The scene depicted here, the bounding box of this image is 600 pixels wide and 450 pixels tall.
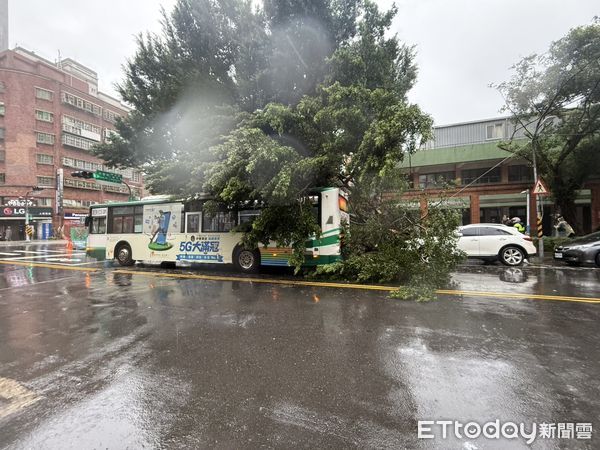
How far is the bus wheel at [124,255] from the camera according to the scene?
1323 centimetres

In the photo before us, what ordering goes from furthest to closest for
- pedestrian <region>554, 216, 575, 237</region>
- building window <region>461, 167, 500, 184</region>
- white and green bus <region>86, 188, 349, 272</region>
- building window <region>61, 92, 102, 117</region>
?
building window <region>61, 92, 102, 117</region> < building window <region>461, 167, 500, 184</region> < pedestrian <region>554, 216, 575, 237</region> < white and green bus <region>86, 188, 349, 272</region>

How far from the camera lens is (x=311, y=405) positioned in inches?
110

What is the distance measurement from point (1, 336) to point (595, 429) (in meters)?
7.17

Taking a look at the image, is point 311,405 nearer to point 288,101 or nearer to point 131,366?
point 131,366

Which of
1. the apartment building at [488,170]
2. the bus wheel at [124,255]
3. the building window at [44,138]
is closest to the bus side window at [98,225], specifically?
the bus wheel at [124,255]

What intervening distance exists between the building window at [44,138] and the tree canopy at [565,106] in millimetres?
49837

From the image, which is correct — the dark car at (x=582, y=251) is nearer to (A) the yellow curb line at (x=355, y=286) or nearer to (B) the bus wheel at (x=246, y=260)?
(A) the yellow curb line at (x=355, y=286)

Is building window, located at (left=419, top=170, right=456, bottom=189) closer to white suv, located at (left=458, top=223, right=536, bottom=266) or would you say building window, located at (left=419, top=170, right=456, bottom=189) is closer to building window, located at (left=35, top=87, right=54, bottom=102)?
white suv, located at (left=458, top=223, right=536, bottom=266)

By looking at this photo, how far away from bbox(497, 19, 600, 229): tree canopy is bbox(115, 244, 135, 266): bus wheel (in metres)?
19.8

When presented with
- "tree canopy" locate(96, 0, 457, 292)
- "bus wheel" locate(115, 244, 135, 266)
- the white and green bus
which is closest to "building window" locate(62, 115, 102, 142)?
"tree canopy" locate(96, 0, 457, 292)

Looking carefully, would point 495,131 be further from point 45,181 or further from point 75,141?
point 45,181

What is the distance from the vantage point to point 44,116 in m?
41.0

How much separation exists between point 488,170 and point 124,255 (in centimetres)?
2562

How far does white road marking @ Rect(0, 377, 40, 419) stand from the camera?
110 inches
